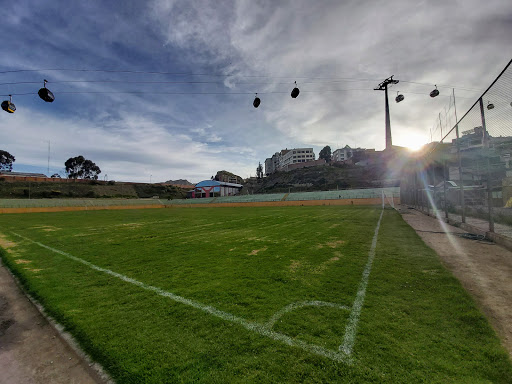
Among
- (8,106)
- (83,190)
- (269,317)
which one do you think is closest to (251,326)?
(269,317)

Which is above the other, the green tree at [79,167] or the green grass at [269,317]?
the green tree at [79,167]

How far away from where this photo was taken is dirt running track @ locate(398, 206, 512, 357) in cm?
300

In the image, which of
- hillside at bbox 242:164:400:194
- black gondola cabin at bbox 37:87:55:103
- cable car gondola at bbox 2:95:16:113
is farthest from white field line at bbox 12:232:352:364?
hillside at bbox 242:164:400:194

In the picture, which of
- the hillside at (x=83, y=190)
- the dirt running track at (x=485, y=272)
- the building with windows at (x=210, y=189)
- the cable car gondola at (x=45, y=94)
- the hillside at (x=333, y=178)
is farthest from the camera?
the building with windows at (x=210, y=189)

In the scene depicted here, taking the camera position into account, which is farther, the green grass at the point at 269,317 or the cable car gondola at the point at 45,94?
the cable car gondola at the point at 45,94

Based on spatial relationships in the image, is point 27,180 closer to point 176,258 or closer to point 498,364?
point 176,258

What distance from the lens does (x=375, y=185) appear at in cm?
7256

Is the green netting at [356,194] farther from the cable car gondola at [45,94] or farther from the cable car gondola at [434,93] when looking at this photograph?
the cable car gondola at [45,94]

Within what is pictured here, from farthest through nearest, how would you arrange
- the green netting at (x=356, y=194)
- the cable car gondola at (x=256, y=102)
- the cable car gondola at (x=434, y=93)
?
the green netting at (x=356, y=194) → the cable car gondola at (x=434, y=93) → the cable car gondola at (x=256, y=102)

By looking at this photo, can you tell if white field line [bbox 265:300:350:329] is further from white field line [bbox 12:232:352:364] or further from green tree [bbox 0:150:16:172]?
green tree [bbox 0:150:16:172]

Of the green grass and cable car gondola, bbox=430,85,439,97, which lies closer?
the green grass

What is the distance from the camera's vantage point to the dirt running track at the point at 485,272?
118 inches

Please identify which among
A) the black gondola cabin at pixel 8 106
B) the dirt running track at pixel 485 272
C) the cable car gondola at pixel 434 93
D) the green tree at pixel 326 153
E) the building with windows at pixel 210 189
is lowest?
the dirt running track at pixel 485 272

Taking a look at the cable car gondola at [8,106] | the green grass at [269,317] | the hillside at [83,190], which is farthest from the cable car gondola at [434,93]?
the hillside at [83,190]
